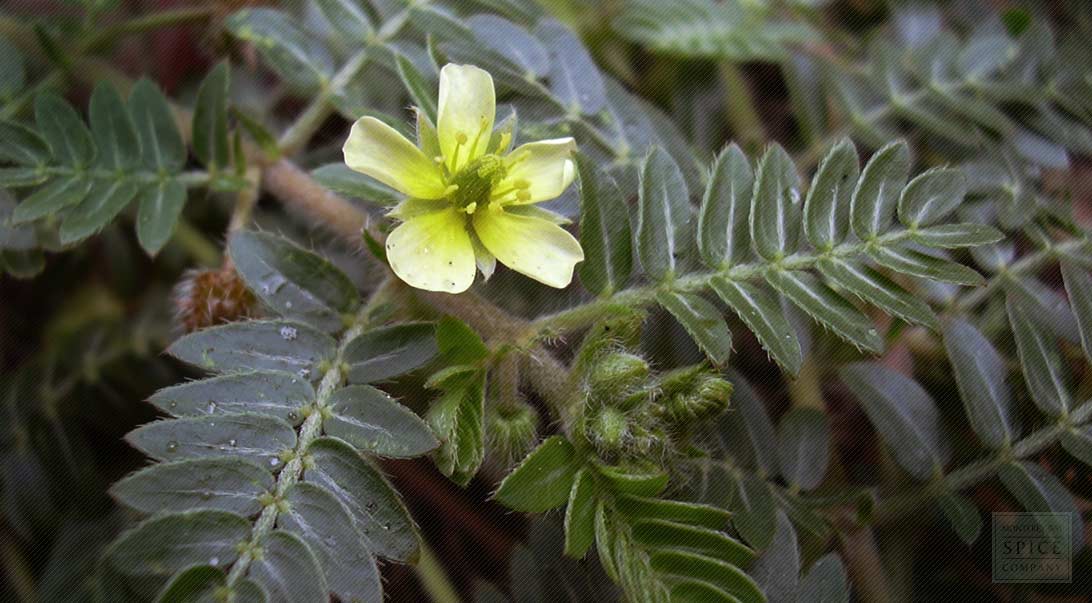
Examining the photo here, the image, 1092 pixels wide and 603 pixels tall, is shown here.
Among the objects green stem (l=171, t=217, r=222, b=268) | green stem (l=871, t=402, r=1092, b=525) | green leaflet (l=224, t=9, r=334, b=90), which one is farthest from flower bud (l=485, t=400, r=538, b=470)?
green stem (l=171, t=217, r=222, b=268)

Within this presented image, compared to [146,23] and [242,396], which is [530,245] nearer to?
[242,396]

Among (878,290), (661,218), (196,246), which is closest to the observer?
(878,290)

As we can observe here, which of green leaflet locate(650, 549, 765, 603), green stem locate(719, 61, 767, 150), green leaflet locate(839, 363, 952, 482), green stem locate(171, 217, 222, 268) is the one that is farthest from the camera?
green stem locate(719, 61, 767, 150)

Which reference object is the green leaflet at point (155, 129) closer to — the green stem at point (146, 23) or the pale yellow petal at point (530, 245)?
the green stem at point (146, 23)

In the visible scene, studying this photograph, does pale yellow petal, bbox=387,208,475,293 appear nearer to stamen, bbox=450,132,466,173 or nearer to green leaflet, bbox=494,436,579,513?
stamen, bbox=450,132,466,173

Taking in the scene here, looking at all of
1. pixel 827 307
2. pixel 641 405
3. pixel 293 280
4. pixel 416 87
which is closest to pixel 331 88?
pixel 416 87

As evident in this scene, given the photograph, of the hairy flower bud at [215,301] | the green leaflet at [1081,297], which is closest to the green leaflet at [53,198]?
the hairy flower bud at [215,301]

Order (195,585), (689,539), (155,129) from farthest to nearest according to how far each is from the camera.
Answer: (155,129) → (689,539) → (195,585)

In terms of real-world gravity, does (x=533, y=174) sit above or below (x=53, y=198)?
above
